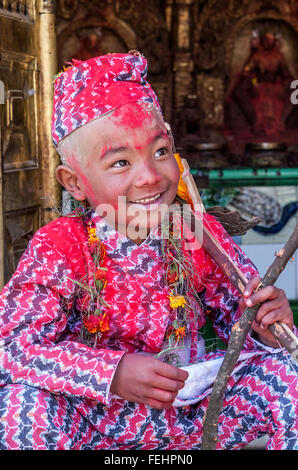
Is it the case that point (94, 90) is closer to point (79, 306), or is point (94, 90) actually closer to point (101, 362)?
point (79, 306)

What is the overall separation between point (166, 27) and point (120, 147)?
14.1 feet

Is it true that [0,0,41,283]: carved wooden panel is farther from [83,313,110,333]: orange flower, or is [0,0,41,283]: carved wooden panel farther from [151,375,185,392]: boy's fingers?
[151,375,185,392]: boy's fingers

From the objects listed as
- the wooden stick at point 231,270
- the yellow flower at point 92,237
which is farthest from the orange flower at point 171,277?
the yellow flower at point 92,237

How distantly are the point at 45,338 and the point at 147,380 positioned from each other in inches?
10.8

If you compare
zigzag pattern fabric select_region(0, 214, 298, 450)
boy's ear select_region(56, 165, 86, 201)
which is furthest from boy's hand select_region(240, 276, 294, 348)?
boy's ear select_region(56, 165, 86, 201)

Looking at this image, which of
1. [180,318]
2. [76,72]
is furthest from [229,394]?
[76,72]

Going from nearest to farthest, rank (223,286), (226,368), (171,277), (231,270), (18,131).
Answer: (226,368) → (231,270) → (171,277) → (223,286) → (18,131)

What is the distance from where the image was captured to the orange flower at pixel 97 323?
5.53 feet

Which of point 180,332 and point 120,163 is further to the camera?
point 180,332

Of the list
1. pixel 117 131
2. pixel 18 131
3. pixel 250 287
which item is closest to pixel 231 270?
pixel 250 287

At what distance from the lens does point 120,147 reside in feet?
5.25

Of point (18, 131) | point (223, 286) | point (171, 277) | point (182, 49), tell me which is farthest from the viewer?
point (182, 49)

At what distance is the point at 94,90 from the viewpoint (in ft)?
5.35

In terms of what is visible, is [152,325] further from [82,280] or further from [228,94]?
[228,94]
